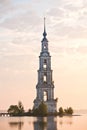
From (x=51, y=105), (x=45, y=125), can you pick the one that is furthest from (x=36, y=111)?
(x=45, y=125)

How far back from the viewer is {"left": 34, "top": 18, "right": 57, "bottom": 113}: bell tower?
133875mm

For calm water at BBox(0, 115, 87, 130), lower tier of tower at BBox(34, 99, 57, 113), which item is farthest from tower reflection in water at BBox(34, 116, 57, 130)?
lower tier of tower at BBox(34, 99, 57, 113)

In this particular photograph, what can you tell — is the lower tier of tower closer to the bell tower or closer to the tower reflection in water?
the bell tower

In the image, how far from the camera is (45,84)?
134m

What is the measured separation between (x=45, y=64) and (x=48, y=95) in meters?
8.19

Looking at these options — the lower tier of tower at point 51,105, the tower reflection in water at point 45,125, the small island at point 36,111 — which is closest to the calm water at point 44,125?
the tower reflection in water at point 45,125

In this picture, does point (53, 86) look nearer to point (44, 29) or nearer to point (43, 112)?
point (43, 112)

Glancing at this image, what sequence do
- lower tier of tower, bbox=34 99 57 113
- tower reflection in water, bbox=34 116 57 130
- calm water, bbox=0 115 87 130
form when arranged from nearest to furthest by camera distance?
1. tower reflection in water, bbox=34 116 57 130
2. calm water, bbox=0 115 87 130
3. lower tier of tower, bbox=34 99 57 113

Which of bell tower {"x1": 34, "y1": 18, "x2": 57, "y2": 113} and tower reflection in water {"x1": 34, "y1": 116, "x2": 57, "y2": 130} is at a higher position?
bell tower {"x1": 34, "y1": 18, "x2": 57, "y2": 113}

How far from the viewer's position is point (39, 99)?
135 meters

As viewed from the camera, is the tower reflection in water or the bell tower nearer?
the tower reflection in water

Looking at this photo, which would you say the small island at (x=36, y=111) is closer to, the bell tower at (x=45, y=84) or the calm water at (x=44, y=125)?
the bell tower at (x=45, y=84)

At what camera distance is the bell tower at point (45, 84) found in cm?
13388

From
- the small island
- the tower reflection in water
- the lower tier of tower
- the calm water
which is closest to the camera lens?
the tower reflection in water
